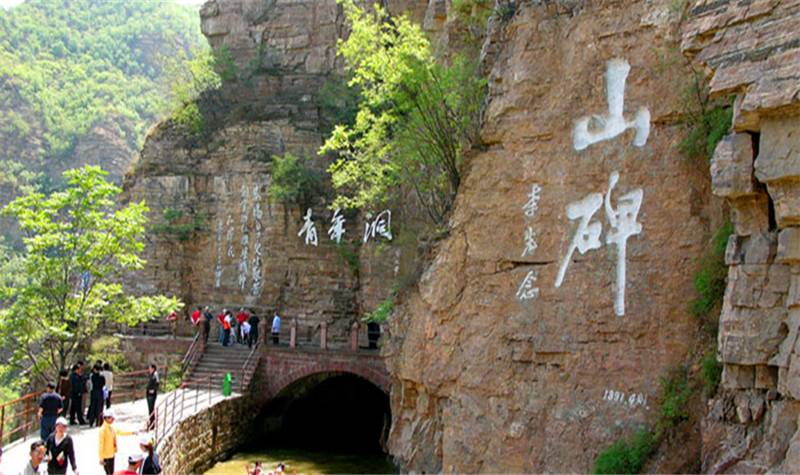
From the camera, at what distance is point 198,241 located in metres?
29.6

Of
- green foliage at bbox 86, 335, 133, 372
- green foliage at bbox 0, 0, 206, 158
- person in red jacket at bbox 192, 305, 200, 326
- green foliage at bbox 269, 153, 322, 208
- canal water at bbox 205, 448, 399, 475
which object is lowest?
canal water at bbox 205, 448, 399, 475

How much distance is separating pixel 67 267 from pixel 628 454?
11750mm

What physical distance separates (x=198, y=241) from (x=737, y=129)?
898 inches

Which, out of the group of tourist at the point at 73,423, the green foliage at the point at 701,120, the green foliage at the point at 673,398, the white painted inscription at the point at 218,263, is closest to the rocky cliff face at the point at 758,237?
the green foliage at the point at 673,398

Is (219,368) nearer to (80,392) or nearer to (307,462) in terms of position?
(307,462)

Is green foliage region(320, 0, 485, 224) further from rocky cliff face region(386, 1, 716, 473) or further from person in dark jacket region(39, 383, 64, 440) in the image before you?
person in dark jacket region(39, 383, 64, 440)

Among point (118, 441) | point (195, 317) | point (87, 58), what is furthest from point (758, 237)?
point (87, 58)

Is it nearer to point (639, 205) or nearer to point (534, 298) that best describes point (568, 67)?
point (639, 205)

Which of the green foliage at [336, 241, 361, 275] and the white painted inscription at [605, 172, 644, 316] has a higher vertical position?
the green foliage at [336, 241, 361, 275]

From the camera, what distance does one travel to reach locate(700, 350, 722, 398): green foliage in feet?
34.0

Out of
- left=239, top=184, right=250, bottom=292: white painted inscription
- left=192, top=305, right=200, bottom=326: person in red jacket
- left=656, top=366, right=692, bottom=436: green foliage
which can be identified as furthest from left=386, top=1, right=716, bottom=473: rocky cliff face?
left=239, top=184, right=250, bottom=292: white painted inscription

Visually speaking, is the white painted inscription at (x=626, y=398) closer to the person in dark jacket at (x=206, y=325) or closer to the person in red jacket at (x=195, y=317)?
the person in dark jacket at (x=206, y=325)

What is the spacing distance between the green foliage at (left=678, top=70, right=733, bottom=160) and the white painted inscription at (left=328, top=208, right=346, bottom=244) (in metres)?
17.9

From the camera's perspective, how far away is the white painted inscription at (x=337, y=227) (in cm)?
2855
